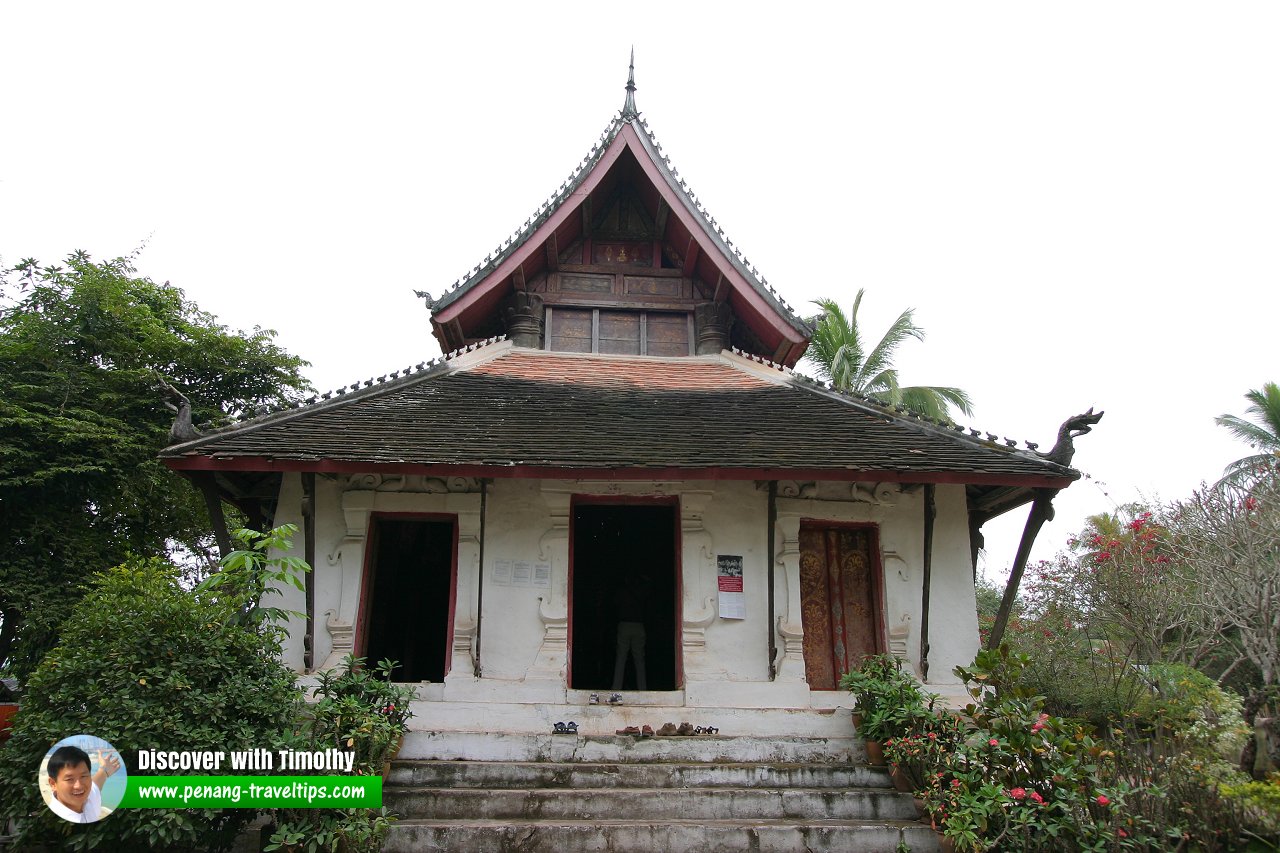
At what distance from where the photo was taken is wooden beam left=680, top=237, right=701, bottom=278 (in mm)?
10641

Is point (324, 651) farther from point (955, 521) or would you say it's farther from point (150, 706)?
point (955, 521)

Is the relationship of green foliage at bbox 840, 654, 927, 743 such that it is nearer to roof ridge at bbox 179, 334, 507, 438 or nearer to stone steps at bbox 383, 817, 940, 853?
stone steps at bbox 383, 817, 940, 853

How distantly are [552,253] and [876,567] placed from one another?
18.3 feet

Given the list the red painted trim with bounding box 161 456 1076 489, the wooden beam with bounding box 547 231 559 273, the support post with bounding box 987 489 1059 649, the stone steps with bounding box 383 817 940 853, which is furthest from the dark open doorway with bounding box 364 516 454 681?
the support post with bounding box 987 489 1059 649

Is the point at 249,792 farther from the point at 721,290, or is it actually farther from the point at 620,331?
the point at 721,290

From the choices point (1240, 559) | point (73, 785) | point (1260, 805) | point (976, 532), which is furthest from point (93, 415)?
point (1240, 559)

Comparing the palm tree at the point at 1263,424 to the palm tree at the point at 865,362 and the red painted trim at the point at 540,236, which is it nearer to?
the palm tree at the point at 865,362

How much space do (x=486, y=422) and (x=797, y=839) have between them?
4755 mm

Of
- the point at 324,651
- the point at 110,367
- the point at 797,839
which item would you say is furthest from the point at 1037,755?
the point at 110,367

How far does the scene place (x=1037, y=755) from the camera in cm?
574

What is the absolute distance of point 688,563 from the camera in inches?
324

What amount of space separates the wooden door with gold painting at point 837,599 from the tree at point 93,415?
969 centimetres

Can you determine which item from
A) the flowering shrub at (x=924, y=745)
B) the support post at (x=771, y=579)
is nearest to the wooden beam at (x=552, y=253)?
the support post at (x=771, y=579)

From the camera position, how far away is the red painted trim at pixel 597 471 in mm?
7355
